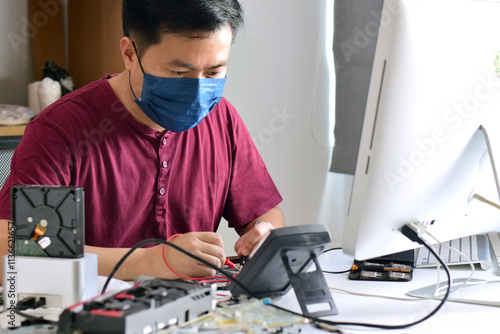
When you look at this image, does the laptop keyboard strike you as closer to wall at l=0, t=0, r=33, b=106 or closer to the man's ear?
the man's ear

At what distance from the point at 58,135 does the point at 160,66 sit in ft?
0.87

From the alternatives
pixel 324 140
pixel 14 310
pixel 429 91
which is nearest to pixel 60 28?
pixel 324 140

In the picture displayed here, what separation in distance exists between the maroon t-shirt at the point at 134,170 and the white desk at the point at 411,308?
1.38 feet

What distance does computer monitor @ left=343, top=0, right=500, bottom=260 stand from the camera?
0.82 meters

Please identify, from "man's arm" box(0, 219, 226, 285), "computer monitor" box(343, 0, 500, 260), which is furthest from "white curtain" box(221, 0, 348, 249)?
"computer monitor" box(343, 0, 500, 260)

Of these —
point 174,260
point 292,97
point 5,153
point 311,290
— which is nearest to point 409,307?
point 311,290

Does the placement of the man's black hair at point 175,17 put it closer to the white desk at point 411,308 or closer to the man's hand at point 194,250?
the man's hand at point 194,250

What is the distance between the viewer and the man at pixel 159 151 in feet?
3.88

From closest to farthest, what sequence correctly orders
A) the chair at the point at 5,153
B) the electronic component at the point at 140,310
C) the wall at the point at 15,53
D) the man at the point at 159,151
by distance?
the electronic component at the point at 140,310 < the man at the point at 159,151 < the chair at the point at 5,153 < the wall at the point at 15,53

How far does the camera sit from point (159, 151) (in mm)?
1365

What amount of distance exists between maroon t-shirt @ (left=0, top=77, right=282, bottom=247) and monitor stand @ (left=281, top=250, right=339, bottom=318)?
534 mm

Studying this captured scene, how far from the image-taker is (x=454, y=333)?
865 mm

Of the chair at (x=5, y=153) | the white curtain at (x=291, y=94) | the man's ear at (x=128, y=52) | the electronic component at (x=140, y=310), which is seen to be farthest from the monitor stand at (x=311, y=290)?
the white curtain at (x=291, y=94)

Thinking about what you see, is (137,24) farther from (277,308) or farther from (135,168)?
(277,308)
